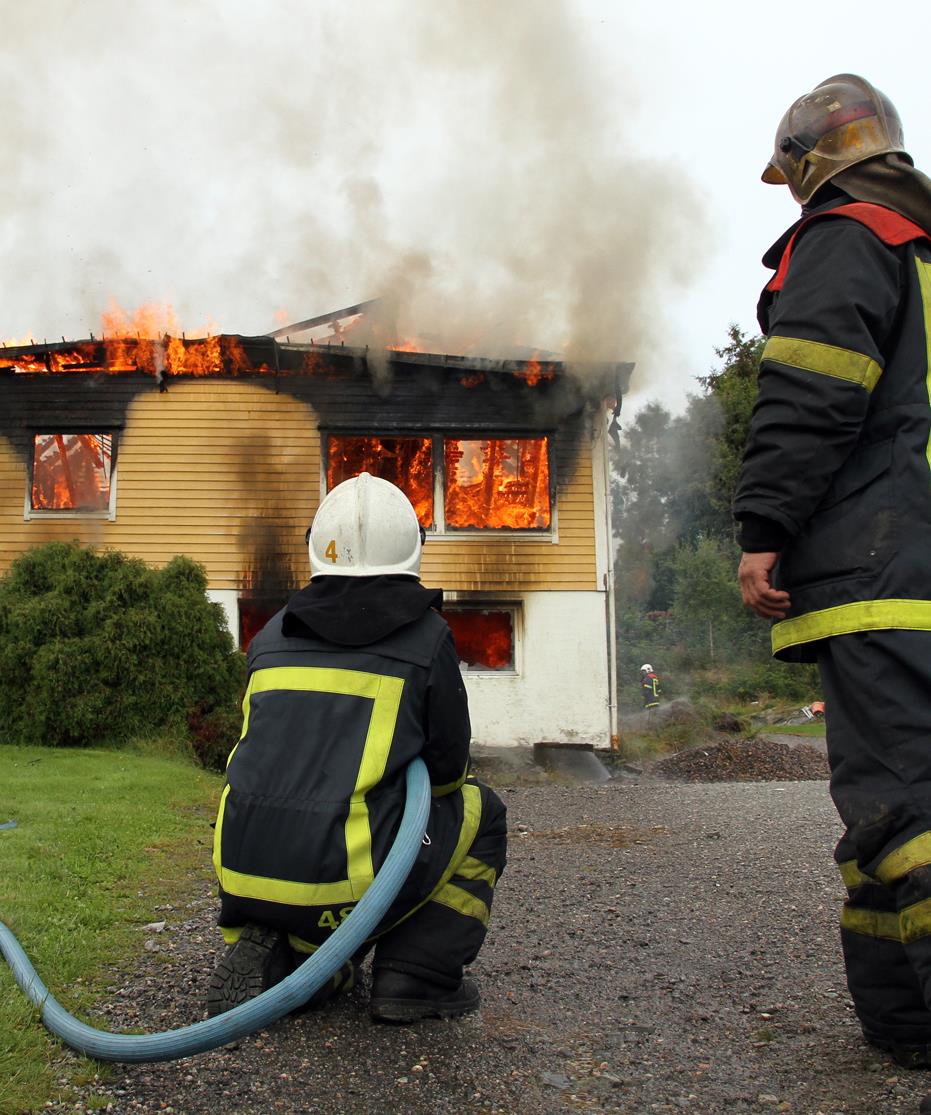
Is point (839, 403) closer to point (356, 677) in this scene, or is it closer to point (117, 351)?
point (356, 677)

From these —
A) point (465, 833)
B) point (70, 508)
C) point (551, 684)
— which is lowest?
point (551, 684)

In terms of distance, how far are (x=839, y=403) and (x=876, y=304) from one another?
0.89 feet

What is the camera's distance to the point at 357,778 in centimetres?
249

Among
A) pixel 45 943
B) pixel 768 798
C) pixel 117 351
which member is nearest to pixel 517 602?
pixel 768 798

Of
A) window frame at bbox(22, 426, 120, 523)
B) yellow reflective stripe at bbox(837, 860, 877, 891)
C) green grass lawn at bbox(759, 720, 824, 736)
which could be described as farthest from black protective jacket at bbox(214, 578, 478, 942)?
green grass lawn at bbox(759, 720, 824, 736)

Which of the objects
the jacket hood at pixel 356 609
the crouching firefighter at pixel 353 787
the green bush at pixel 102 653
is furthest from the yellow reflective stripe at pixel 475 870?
the green bush at pixel 102 653

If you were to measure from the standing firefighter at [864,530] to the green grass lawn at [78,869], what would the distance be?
1.86 m

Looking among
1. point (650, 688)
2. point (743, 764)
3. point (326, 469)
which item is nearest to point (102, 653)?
point (326, 469)

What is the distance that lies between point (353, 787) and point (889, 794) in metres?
1.26

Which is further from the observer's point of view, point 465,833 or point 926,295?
point 465,833

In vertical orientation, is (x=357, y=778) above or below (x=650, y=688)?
above

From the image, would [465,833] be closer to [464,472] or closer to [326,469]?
[464,472]

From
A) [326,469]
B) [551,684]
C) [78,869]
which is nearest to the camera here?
[78,869]

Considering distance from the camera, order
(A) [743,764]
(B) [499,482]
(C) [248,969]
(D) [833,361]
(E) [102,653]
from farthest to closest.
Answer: (B) [499,482]
(A) [743,764]
(E) [102,653]
(C) [248,969]
(D) [833,361]
